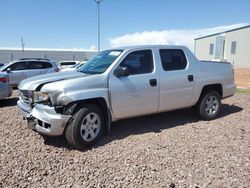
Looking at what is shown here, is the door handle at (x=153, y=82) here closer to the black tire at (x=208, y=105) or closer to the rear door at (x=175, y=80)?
the rear door at (x=175, y=80)

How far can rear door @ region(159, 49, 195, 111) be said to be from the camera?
5.52m

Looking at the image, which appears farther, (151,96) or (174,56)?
(174,56)

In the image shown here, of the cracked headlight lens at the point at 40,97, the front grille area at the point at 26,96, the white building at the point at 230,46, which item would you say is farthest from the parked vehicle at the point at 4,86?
the white building at the point at 230,46

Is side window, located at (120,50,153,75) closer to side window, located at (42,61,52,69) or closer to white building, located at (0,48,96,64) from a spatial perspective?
side window, located at (42,61,52,69)

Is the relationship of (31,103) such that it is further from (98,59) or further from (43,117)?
(98,59)

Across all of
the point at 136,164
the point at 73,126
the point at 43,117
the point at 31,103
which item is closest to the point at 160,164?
the point at 136,164

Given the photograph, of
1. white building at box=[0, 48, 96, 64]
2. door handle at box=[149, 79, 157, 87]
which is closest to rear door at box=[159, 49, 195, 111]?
door handle at box=[149, 79, 157, 87]

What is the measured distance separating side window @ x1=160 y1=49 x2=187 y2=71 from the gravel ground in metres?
1.32

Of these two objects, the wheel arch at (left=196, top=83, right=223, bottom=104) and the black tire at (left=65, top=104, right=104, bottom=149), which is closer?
the black tire at (left=65, top=104, right=104, bottom=149)

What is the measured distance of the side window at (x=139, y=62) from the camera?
5156mm

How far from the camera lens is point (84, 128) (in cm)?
455

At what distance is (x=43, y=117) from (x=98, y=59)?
189 cm

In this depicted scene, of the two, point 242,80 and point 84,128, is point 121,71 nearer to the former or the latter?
point 84,128

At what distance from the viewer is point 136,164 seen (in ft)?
12.8
